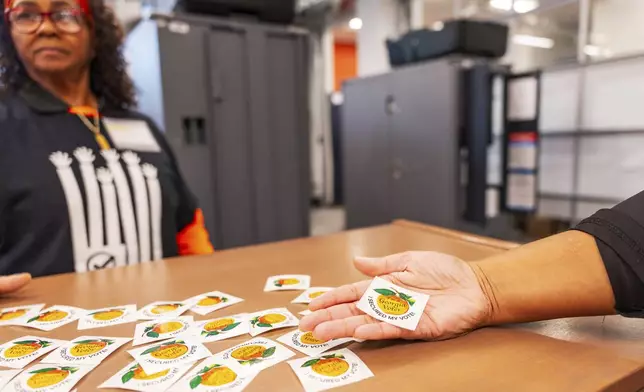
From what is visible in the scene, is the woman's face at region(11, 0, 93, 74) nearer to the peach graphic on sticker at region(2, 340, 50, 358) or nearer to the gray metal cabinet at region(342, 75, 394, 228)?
the peach graphic on sticker at region(2, 340, 50, 358)

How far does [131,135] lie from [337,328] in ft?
3.31

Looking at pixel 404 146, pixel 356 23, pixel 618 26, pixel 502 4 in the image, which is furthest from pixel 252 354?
pixel 356 23

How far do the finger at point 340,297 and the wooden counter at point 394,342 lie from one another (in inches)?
2.6

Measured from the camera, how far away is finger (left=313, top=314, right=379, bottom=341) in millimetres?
612

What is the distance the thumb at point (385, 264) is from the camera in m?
0.73

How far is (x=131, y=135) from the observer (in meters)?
1.37

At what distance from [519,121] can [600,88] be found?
59cm

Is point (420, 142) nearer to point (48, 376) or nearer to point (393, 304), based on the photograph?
point (393, 304)

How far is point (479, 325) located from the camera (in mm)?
673

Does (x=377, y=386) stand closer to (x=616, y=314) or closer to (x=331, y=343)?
(x=331, y=343)

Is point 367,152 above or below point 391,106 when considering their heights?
below

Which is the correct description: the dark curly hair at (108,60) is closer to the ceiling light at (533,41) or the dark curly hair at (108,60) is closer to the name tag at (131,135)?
the name tag at (131,135)

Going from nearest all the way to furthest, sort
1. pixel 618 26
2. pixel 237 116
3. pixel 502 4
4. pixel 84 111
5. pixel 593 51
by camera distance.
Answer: pixel 84 111
pixel 237 116
pixel 618 26
pixel 593 51
pixel 502 4

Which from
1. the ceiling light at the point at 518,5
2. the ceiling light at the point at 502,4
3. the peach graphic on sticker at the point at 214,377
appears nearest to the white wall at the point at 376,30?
the ceiling light at the point at 502,4
